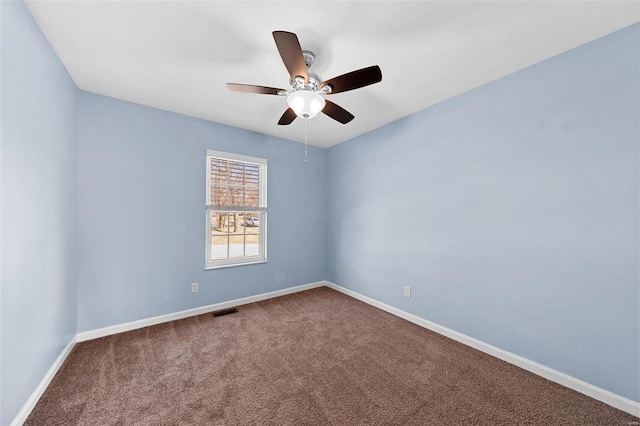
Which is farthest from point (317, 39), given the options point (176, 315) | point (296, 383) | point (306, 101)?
point (176, 315)

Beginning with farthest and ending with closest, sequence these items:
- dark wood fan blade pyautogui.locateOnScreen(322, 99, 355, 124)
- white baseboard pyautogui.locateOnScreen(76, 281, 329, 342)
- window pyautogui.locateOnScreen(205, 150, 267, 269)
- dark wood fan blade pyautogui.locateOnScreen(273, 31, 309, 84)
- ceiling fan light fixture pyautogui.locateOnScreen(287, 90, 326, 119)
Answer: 1. window pyautogui.locateOnScreen(205, 150, 267, 269)
2. white baseboard pyautogui.locateOnScreen(76, 281, 329, 342)
3. dark wood fan blade pyautogui.locateOnScreen(322, 99, 355, 124)
4. ceiling fan light fixture pyautogui.locateOnScreen(287, 90, 326, 119)
5. dark wood fan blade pyautogui.locateOnScreen(273, 31, 309, 84)

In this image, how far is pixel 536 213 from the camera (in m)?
2.05

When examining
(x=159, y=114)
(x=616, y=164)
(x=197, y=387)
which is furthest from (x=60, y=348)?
(x=616, y=164)

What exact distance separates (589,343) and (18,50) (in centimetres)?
430

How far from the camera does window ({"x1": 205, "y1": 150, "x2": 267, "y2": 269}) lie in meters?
3.35

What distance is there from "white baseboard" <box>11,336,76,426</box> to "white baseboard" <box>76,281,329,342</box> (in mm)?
204

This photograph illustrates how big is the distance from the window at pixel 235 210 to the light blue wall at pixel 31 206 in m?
1.40

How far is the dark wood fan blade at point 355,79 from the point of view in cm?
159

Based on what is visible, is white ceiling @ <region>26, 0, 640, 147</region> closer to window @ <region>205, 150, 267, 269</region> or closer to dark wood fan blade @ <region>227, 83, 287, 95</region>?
dark wood fan blade @ <region>227, 83, 287, 95</region>

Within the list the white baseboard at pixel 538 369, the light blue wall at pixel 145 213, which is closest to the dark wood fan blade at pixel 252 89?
the light blue wall at pixel 145 213

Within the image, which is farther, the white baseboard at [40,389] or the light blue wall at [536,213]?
the light blue wall at [536,213]

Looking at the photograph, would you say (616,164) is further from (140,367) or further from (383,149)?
(140,367)

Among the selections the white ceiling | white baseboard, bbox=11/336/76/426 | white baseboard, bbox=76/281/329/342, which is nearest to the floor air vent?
white baseboard, bbox=76/281/329/342

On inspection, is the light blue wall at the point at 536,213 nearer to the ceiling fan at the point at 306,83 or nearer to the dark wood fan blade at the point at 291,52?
the ceiling fan at the point at 306,83
